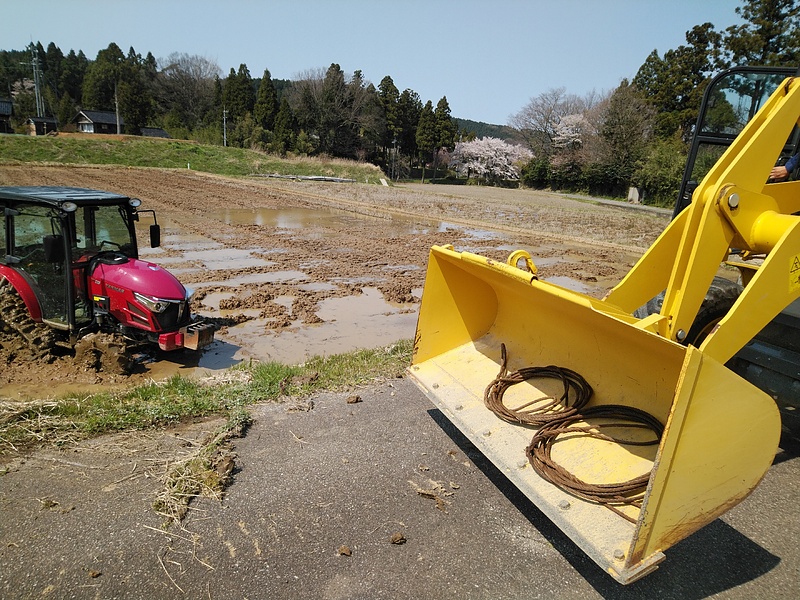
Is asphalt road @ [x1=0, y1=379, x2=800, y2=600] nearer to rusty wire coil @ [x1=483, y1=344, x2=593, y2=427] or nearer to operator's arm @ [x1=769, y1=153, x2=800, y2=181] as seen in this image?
rusty wire coil @ [x1=483, y1=344, x2=593, y2=427]

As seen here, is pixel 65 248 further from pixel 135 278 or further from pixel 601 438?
pixel 601 438

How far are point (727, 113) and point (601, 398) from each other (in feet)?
9.01

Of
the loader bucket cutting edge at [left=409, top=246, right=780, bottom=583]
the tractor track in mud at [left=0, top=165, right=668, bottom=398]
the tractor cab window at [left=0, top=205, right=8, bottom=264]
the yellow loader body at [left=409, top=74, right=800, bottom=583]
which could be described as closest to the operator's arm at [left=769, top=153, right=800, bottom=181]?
the yellow loader body at [left=409, top=74, right=800, bottom=583]

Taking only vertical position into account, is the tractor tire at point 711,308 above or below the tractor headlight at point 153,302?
above

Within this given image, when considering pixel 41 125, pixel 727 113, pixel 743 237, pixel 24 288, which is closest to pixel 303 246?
pixel 24 288

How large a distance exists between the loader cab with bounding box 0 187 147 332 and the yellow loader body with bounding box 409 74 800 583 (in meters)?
3.56

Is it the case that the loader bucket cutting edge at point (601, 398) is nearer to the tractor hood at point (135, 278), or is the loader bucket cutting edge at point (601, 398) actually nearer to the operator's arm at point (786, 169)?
the operator's arm at point (786, 169)

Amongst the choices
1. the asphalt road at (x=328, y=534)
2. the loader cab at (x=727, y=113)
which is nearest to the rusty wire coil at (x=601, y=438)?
the asphalt road at (x=328, y=534)

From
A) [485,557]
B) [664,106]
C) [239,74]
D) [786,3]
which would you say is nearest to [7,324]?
[485,557]

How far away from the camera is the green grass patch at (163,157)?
33.2 meters

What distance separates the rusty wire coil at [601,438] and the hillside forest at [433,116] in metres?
32.7

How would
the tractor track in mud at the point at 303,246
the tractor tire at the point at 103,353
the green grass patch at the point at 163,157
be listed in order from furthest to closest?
1. the green grass patch at the point at 163,157
2. the tractor track in mud at the point at 303,246
3. the tractor tire at the point at 103,353

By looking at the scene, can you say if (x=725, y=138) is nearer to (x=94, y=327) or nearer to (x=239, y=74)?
(x=94, y=327)

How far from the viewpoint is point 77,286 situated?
5172mm
